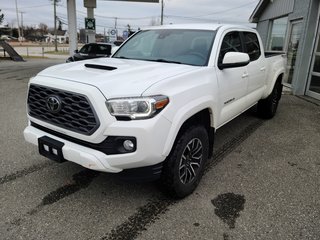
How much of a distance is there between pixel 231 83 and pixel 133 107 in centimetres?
186

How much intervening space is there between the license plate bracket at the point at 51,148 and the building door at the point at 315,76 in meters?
8.44

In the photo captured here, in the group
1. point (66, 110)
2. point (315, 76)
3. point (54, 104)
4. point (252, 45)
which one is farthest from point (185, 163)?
point (315, 76)

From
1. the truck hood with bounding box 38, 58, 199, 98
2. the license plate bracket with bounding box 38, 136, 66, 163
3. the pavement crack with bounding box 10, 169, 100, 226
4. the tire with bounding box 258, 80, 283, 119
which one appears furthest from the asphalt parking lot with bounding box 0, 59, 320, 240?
the tire with bounding box 258, 80, 283, 119

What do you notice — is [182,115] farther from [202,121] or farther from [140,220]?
[140,220]

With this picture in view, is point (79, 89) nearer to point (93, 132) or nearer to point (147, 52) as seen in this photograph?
point (93, 132)

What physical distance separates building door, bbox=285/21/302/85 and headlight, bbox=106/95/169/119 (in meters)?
9.17

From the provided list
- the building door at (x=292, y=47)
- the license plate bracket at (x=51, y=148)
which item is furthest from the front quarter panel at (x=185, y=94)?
the building door at (x=292, y=47)

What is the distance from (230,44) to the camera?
4168 mm

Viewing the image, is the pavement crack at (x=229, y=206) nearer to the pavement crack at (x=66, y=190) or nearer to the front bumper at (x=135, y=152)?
the front bumper at (x=135, y=152)

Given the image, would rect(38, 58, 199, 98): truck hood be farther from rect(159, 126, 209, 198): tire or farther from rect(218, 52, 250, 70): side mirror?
rect(159, 126, 209, 198): tire

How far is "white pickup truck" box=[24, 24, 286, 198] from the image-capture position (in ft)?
8.11

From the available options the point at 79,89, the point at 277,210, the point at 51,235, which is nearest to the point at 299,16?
the point at 277,210

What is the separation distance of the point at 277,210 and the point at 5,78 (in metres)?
11.7

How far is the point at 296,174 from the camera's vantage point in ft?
12.6
